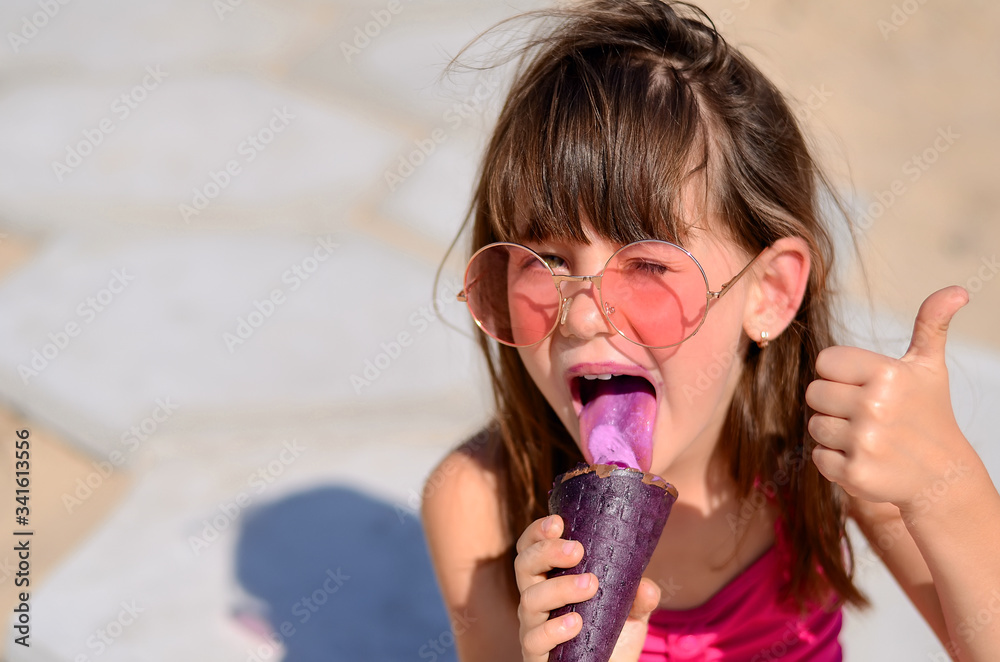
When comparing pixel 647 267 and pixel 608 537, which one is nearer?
pixel 608 537

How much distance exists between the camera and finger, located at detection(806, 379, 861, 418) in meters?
2.01

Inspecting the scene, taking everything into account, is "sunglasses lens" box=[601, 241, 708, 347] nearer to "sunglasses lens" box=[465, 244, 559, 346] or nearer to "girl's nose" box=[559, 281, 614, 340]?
"girl's nose" box=[559, 281, 614, 340]

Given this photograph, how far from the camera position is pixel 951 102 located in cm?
625

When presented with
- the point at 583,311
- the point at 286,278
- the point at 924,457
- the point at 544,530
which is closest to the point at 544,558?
the point at 544,530

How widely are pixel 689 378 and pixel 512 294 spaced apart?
467 millimetres

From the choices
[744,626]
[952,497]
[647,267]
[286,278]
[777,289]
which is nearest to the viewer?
[952,497]

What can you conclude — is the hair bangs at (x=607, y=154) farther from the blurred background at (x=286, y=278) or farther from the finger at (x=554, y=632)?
the blurred background at (x=286, y=278)

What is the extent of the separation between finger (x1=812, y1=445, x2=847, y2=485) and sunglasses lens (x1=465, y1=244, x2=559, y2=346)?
0.65 m

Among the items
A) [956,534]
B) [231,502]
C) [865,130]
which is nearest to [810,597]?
[956,534]

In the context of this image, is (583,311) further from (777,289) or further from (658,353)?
(777,289)

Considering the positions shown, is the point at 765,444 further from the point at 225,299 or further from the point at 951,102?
the point at 951,102

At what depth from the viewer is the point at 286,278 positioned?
5289 millimetres

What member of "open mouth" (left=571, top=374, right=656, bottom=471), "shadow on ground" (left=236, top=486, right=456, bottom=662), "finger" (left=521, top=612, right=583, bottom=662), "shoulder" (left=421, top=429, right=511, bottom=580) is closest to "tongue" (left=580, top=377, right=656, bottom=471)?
"open mouth" (left=571, top=374, right=656, bottom=471)

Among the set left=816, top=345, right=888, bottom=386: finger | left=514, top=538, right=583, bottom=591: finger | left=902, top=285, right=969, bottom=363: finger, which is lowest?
left=514, top=538, right=583, bottom=591: finger
